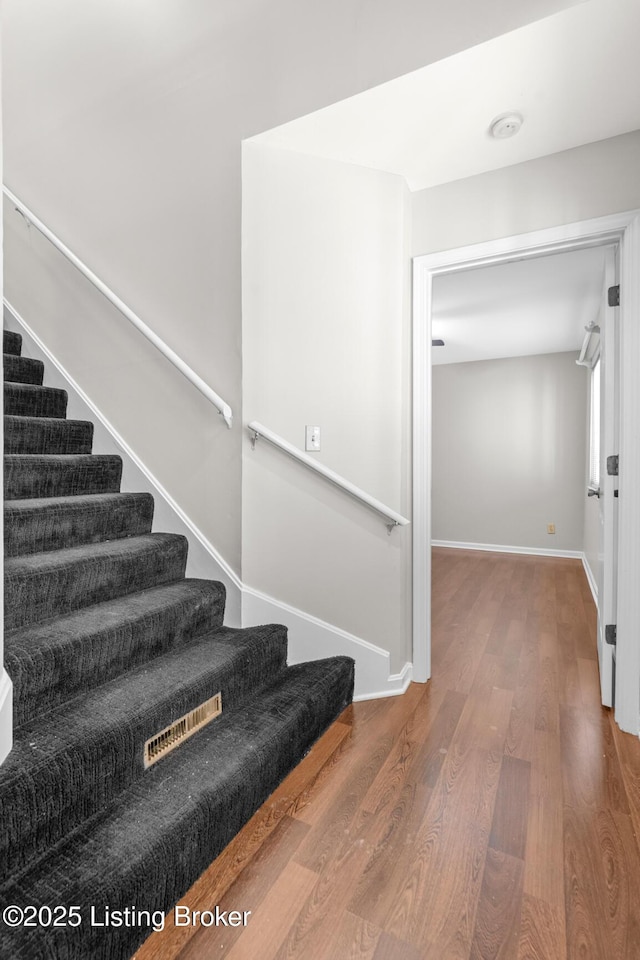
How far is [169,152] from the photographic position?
2.14m

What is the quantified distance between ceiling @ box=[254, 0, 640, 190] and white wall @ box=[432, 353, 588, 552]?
383cm

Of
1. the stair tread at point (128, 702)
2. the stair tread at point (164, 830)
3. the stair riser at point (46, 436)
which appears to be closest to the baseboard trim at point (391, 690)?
the stair tread at point (164, 830)

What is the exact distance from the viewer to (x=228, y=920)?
3.46 feet

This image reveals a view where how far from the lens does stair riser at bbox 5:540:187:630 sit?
4.63ft

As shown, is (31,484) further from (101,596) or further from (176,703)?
(176,703)

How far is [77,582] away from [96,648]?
28cm

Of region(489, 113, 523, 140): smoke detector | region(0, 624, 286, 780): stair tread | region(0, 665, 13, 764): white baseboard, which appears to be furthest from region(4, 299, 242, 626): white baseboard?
region(489, 113, 523, 140): smoke detector

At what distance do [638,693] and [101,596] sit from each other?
200 centimetres

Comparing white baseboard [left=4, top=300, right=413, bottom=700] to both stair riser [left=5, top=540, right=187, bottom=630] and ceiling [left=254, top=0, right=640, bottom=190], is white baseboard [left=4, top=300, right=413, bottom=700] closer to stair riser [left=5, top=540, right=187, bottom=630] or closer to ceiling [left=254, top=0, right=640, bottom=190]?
stair riser [left=5, top=540, right=187, bottom=630]

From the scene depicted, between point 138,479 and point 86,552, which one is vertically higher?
point 138,479

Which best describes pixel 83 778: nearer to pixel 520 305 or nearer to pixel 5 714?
pixel 5 714

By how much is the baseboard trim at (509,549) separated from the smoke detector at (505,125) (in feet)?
14.6

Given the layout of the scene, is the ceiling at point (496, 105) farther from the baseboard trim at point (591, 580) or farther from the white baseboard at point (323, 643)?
the baseboard trim at point (591, 580)

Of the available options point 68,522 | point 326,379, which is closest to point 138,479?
point 68,522
